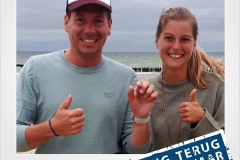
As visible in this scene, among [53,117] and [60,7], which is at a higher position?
[60,7]

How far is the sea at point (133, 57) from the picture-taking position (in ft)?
9.58

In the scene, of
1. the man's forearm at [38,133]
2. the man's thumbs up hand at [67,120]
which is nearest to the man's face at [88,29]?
the man's thumbs up hand at [67,120]

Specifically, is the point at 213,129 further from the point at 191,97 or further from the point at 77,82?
the point at 77,82

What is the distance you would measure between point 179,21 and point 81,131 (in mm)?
916

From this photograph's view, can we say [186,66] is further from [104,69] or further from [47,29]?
[47,29]

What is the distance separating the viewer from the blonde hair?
2918 millimetres

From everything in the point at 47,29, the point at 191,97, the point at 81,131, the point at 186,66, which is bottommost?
the point at 81,131

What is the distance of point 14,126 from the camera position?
2965 millimetres

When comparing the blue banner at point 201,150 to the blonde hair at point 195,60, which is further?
the blonde hair at point 195,60

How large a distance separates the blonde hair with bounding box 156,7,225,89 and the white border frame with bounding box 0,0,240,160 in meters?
0.07

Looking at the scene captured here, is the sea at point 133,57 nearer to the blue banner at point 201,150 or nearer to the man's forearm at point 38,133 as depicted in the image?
the man's forearm at point 38,133

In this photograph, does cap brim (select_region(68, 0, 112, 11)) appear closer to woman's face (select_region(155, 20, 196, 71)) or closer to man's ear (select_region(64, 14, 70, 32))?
man's ear (select_region(64, 14, 70, 32))

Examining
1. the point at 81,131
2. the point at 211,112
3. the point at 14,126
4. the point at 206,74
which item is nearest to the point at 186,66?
the point at 206,74

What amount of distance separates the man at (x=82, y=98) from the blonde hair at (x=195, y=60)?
0.29 meters
